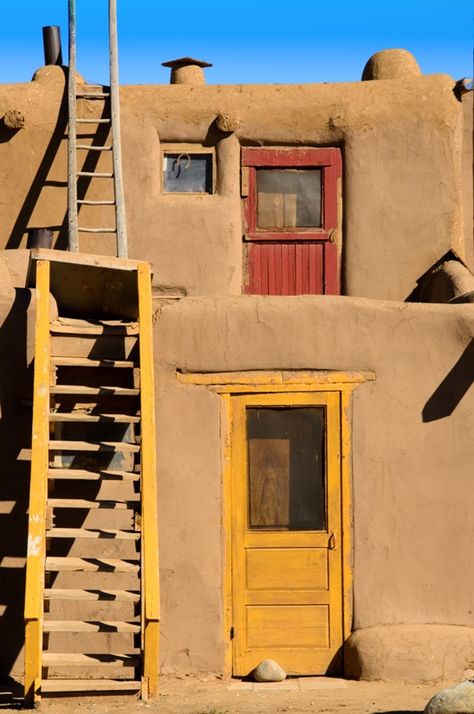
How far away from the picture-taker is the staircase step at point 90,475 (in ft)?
32.2


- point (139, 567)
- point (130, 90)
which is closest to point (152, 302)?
point (139, 567)

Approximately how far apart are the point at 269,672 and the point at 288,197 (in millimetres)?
5640

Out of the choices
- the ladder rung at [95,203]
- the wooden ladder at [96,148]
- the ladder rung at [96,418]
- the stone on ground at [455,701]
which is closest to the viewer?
the stone on ground at [455,701]

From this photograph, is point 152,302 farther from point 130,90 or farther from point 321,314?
point 130,90

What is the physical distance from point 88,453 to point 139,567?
1.56m

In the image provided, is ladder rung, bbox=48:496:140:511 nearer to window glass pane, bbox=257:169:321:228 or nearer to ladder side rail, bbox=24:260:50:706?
ladder side rail, bbox=24:260:50:706

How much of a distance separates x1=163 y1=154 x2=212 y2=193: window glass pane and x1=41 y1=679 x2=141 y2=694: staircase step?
6.16m

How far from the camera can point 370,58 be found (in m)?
14.8

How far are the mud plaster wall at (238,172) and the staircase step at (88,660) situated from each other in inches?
207

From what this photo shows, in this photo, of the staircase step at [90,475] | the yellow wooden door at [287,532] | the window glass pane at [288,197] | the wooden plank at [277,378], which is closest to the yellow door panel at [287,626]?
the yellow wooden door at [287,532]

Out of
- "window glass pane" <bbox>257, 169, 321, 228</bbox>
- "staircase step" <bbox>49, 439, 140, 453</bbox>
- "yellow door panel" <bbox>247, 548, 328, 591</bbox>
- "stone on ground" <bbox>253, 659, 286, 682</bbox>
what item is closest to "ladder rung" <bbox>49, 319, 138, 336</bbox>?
"staircase step" <bbox>49, 439, 140, 453</bbox>

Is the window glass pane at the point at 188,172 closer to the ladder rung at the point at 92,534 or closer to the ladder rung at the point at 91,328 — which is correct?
the ladder rung at the point at 91,328

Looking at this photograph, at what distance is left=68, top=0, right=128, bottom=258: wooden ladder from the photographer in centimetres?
1352

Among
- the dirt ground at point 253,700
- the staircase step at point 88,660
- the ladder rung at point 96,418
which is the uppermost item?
the ladder rung at point 96,418
